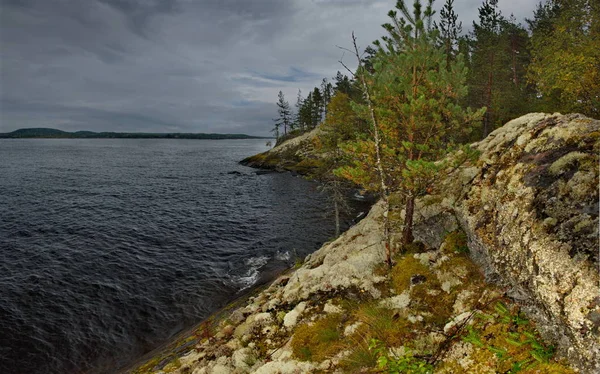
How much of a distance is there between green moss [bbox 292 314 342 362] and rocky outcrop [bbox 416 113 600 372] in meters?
4.00

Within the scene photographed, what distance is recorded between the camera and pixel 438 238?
34.3 ft

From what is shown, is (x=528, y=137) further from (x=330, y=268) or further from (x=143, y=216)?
(x=143, y=216)

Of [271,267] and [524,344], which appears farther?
[271,267]

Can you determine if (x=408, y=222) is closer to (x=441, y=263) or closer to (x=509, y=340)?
(x=441, y=263)

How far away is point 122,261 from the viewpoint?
22.3 meters

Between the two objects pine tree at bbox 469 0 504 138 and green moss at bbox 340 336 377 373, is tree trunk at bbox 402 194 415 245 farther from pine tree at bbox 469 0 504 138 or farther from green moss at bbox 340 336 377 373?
pine tree at bbox 469 0 504 138

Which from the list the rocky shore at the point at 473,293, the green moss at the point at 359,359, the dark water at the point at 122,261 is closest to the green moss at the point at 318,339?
the rocky shore at the point at 473,293

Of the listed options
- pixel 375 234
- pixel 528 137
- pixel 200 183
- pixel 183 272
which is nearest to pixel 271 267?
pixel 183 272

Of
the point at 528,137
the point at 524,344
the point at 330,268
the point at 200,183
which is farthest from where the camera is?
the point at 200,183

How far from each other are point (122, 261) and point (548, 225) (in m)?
24.4

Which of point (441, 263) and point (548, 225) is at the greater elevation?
point (548, 225)

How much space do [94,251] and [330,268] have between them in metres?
21.0

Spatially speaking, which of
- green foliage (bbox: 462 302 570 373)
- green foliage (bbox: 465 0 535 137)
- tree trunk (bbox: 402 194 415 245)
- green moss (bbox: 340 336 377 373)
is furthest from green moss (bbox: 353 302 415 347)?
green foliage (bbox: 465 0 535 137)

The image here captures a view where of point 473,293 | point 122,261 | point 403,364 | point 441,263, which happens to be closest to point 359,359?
point 403,364
